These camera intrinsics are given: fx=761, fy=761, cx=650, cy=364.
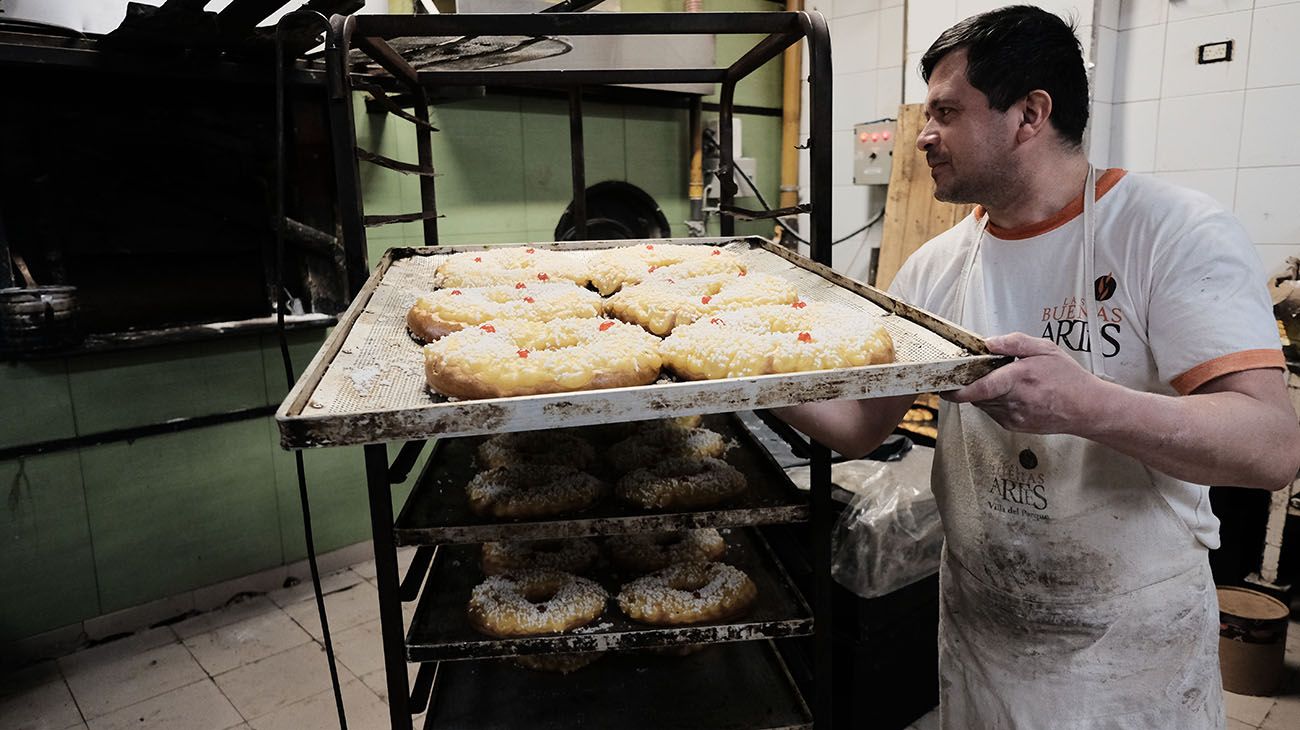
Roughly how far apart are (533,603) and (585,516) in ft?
1.04

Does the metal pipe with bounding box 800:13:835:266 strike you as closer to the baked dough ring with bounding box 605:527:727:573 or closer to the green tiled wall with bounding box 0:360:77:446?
the baked dough ring with bounding box 605:527:727:573

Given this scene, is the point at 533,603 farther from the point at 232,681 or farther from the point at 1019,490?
the point at 232,681

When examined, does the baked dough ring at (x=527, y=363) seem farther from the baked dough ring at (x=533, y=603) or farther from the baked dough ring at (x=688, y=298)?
the baked dough ring at (x=533, y=603)

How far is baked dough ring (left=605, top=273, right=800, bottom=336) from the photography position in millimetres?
1542

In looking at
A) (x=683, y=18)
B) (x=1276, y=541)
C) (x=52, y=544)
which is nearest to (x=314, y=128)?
(x=52, y=544)

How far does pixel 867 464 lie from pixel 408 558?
242 cm

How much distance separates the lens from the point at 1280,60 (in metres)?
3.24

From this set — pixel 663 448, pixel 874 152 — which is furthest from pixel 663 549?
pixel 874 152

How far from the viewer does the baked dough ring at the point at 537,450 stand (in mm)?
1900

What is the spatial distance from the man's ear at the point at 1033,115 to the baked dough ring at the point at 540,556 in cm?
134

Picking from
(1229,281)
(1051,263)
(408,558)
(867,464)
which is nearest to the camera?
(1229,281)

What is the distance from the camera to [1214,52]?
3422 millimetres

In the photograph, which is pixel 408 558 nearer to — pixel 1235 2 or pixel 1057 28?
pixel 1057 28

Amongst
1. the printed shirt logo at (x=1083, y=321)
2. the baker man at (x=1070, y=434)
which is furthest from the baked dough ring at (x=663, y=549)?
the printed shirt logo at (x=1083, y=321)
